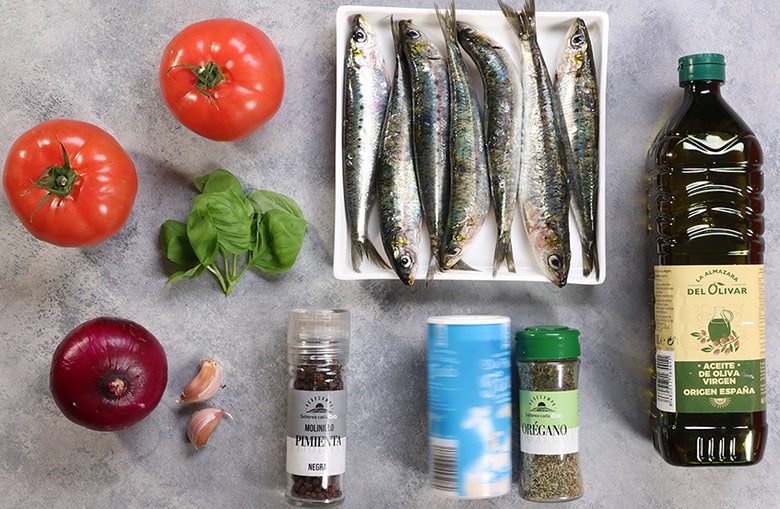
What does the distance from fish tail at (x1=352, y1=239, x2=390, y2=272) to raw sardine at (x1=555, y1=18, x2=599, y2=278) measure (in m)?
0.36

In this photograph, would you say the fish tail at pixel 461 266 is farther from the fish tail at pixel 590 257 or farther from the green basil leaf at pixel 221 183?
the green basil leaf at pixel 221 183

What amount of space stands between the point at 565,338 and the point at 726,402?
0.99ft

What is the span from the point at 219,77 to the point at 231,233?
0.26m

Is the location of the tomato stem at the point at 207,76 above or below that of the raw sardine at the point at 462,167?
above

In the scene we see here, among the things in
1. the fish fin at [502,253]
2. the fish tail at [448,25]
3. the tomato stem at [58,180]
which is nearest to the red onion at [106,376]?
the tomato stem at [58,180]

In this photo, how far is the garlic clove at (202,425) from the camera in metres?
1.35

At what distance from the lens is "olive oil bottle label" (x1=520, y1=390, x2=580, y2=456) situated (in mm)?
1274

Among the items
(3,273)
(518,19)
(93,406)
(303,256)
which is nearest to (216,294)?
(303,256)

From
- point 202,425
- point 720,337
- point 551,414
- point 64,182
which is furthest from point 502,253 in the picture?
point 64,182

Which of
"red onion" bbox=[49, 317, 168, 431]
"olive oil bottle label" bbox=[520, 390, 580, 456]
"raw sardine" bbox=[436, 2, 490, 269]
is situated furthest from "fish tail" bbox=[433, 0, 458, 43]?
"red onion" bbox=[49, 317, 168, 431]

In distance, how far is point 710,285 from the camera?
1267mm

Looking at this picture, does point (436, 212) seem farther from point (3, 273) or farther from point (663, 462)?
point (3, 273)

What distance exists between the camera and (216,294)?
1393mm

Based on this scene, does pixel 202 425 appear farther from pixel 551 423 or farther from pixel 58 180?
pixel 551 423
